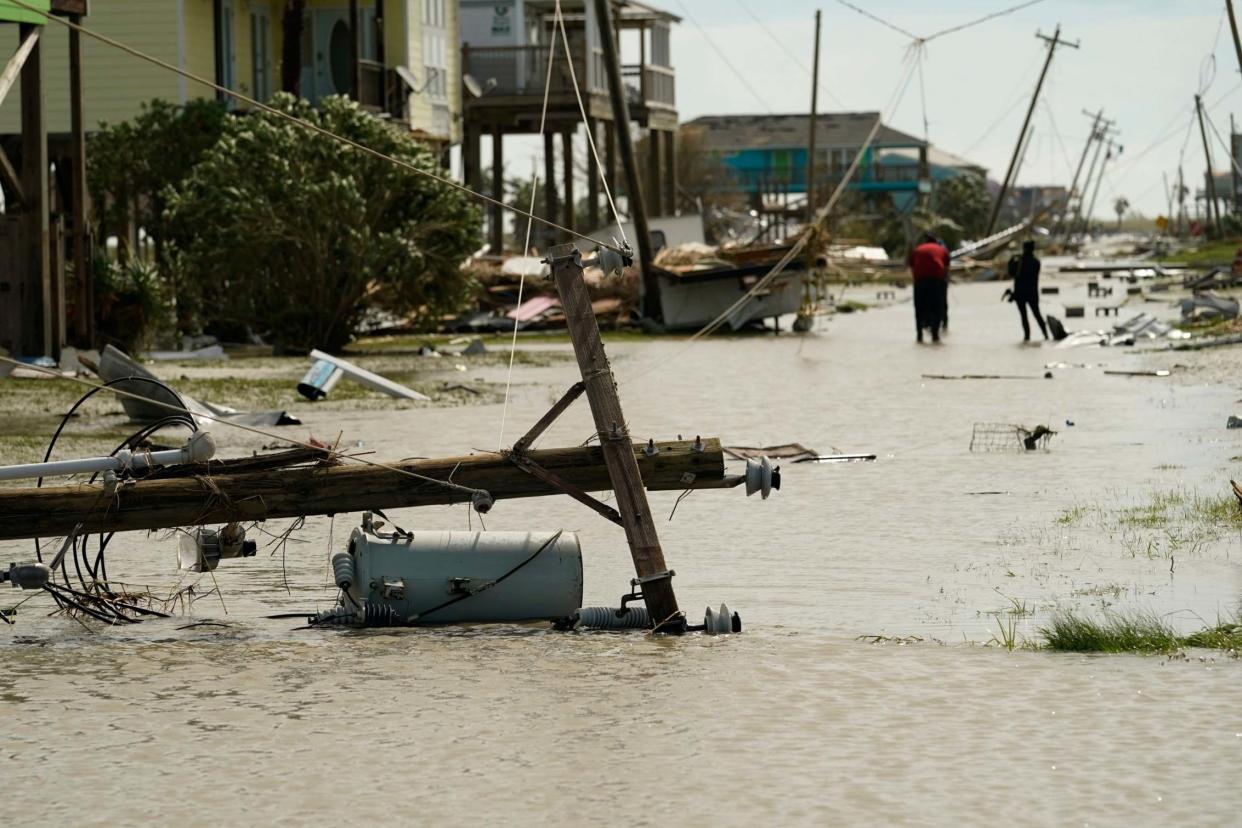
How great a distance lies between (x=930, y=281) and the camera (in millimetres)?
33188

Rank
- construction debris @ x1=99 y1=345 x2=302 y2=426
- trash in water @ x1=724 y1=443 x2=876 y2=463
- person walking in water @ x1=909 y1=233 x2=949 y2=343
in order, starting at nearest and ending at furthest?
1. trash in water @ x1=724 y1=443 x2=876 y2=463
2. construction debris @ x1=99 y1=345 x2=302 y2=426
3. person walking in water @ x1=909 y1=233 x2=949 y2=343

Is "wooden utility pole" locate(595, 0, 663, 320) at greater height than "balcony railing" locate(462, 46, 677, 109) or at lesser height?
lesser

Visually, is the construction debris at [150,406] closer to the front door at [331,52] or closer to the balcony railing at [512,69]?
the front door at [331,52]

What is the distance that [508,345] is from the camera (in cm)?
3322

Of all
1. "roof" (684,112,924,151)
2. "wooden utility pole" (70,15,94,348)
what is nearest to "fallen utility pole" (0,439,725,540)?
"wooden utility pole" (70,15,94,348)

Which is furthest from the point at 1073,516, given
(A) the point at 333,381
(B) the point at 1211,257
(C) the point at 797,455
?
(B) the point at 1211,257

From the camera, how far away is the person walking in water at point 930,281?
3241 cm

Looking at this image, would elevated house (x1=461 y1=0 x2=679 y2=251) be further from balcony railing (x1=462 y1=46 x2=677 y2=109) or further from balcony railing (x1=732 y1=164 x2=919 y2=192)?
balcony railing (x1=732 y1=164 x2=919 y2=192)

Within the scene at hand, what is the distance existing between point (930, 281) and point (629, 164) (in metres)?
5.95

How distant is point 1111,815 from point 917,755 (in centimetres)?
89

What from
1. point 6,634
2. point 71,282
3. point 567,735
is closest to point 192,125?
point 71,282

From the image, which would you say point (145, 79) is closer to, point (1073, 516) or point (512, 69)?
point (512, 69)

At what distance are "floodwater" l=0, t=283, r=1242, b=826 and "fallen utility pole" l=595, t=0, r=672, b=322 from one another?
811 inches

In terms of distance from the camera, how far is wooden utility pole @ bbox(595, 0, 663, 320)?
3344 cm
